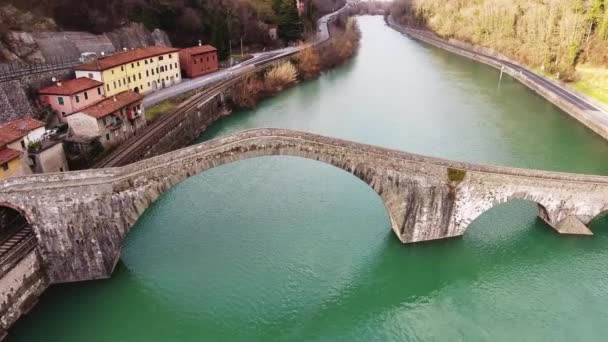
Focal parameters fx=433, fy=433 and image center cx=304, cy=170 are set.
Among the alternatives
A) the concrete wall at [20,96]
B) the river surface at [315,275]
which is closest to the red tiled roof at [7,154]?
the river surface at [315,275]

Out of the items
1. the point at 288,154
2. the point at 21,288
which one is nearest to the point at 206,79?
the point at 288,154

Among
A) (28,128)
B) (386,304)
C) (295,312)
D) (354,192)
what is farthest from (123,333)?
(354,192)

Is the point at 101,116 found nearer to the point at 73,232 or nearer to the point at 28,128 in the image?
the point at 28,128

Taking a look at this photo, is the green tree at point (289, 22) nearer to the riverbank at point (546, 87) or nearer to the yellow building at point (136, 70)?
the yellow building at point (136, 70)

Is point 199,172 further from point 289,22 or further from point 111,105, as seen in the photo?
point 289,22

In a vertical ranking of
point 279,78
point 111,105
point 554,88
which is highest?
point 111,105

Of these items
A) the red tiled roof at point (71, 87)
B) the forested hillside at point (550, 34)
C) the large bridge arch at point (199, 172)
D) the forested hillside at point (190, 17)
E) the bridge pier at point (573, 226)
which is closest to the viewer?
the large bridge arch at point (199, 172)
